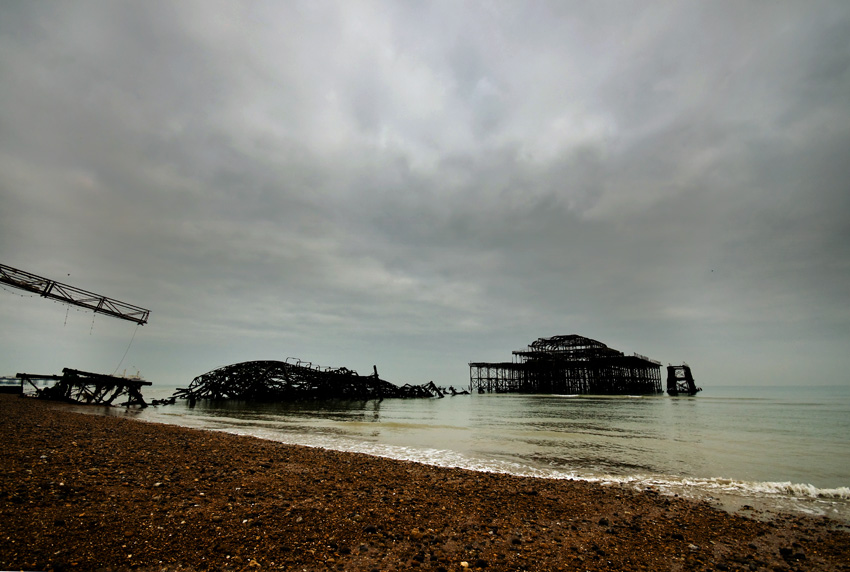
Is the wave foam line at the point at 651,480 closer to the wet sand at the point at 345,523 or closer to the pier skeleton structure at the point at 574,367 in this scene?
the wet sand at the point at 345,523

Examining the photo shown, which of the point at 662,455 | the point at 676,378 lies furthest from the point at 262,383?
the point at 676,378

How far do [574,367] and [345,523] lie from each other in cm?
8873

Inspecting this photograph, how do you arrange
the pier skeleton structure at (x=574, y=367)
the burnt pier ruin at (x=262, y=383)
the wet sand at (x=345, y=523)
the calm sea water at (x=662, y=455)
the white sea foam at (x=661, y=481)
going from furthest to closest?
1. the pier skeleton structure at (x=574, y=367)
2. the burnt pier ruin at (x=262, y=383)
3. the calm sea water at (x=662, y=455)
4. the white sea foam at (x=661, y=481)
5. the wet sand at (x=345, y=523)

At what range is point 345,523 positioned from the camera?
21.0ft

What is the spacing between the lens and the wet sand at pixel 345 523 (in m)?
5.04

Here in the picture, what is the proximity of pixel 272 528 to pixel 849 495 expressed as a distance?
15586 mm

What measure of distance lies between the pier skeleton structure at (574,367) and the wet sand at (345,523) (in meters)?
79.2

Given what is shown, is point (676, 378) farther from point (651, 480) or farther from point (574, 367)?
point (651, 480)

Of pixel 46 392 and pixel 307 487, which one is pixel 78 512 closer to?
pixel 307 487

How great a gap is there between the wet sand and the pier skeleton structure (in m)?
79.2

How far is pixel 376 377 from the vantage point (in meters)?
71.6

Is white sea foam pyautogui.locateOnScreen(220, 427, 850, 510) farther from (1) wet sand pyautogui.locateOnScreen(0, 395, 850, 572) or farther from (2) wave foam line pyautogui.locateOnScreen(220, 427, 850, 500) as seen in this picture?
(1) wet sand pyautogui.locateOnScreen(0, 395, 850, 572)

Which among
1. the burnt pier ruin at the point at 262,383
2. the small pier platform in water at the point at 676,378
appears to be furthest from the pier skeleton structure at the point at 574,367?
the burnt pier ruin at the point at 262,383

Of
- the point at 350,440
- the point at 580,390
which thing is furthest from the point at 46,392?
the point at 580,390
